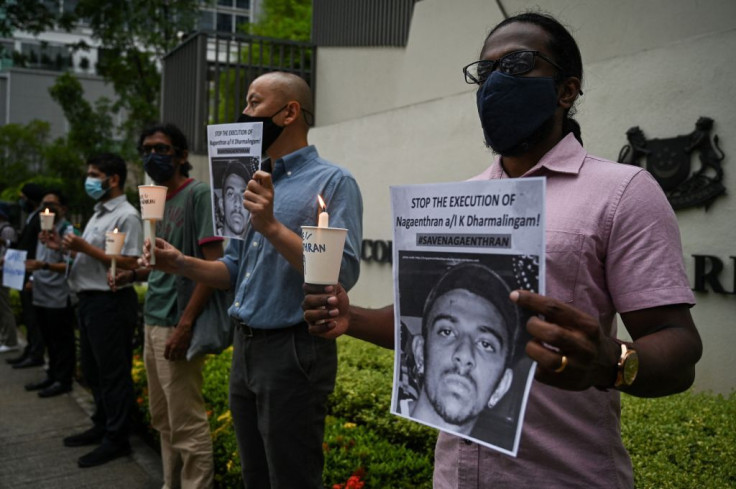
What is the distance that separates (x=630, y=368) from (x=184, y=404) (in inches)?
130

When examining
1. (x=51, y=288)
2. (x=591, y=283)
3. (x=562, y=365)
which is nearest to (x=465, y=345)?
(x=562, y=365)

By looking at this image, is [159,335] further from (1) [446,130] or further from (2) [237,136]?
(1) [446,130]

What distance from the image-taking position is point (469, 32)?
311 inches

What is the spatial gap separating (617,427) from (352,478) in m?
2.14

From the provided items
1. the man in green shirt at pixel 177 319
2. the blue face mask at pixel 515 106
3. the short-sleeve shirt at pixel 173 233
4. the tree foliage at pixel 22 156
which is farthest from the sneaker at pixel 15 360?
the tree foliage at pixel 22 156

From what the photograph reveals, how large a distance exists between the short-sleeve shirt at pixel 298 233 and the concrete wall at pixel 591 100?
1.21 m

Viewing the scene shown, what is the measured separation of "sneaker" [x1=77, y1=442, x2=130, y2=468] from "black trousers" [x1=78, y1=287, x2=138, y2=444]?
5 centimetres

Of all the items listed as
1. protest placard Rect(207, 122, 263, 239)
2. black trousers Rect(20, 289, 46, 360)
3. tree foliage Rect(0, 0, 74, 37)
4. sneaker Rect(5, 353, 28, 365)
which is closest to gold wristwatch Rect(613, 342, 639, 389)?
protest placard Rect(207, 122, 263, 239)

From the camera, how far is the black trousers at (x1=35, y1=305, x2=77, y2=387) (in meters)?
7.38

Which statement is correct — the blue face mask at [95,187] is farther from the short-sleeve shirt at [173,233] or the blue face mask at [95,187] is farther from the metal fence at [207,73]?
the metal fence at [207,73]

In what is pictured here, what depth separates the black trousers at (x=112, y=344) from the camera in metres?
5.05

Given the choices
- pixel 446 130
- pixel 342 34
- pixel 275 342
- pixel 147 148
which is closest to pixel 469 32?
pixel 446 130

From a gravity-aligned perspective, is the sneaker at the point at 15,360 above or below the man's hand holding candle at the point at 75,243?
below

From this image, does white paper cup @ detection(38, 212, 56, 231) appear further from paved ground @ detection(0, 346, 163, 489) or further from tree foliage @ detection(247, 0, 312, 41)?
tree foliage @ detection(247, 0, 312, 41)
